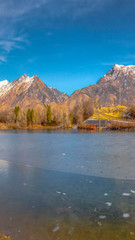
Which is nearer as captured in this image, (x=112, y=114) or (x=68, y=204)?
(x=68, y=204)

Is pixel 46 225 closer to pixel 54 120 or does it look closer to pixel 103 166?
pixel 103 166

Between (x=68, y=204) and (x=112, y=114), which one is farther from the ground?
(x=112, y=114)

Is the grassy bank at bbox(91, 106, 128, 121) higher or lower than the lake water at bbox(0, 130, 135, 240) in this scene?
higher

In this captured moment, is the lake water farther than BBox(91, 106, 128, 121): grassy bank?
No

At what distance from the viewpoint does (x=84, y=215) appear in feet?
26.6

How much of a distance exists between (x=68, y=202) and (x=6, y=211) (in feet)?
9.36

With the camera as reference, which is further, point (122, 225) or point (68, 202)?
point (68, 202)

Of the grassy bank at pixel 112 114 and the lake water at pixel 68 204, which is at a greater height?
the grassy bank at pixel 112 114

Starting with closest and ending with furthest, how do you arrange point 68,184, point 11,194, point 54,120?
point 11,194
point 68,184
point 54,120

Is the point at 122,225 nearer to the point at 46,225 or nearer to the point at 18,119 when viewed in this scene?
the point at 46,225

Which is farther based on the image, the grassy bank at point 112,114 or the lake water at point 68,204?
the grassy bank at point 112,114

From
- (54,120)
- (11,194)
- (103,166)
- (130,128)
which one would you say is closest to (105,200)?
(11,194)

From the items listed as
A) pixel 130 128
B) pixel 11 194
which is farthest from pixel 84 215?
pixel 130 128

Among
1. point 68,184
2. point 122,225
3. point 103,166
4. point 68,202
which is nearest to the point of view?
point 122,225
